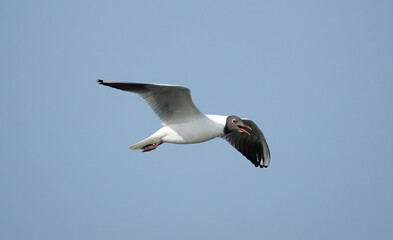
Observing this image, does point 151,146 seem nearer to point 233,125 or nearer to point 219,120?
point 219,120

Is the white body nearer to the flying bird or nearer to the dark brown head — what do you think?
the flying bird

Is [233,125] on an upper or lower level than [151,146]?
upper

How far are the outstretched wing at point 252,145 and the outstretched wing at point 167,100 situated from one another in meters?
2.13

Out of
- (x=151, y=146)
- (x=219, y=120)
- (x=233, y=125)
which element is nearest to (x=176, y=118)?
(x=151, y=146)

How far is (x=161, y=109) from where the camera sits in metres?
9.14

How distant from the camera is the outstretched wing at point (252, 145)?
36.8 feet

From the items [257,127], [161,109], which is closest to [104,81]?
[161,109]

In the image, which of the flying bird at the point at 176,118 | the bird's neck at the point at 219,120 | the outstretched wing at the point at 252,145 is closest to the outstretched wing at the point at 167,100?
the flying bird at the point at 176,118

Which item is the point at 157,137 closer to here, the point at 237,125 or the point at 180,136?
the point at 180,136

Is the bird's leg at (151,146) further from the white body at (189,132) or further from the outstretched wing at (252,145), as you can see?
the outstretched wing at (252,145)

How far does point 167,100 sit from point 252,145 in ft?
10.0

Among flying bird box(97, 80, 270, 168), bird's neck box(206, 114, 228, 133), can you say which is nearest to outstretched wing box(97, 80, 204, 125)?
flying bird box(97, 80, 270, 168)

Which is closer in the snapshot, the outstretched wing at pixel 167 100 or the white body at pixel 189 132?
the outstretched wing at pixel 167 100

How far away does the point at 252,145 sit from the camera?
11.3 metres
